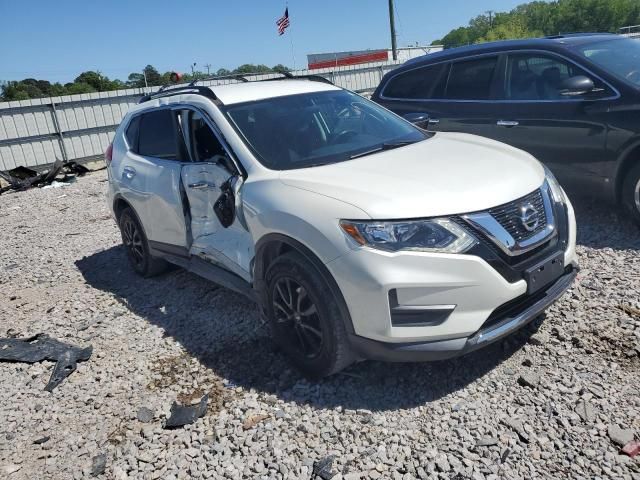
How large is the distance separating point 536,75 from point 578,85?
2.46 ft

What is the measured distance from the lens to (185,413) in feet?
10.7

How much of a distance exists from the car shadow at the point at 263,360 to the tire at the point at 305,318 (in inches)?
6.9

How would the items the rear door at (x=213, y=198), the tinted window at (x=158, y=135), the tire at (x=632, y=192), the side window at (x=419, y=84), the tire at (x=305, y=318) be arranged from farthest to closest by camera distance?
the side window at (x=419, y=84)
the tire at (x=632, y=192)
the tinted window at (x=158, y=135)
the rear door at (x=213, y=198)
the tire at (x=305, y=318)

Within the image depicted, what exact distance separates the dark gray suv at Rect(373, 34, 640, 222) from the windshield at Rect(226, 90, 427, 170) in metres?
0.83

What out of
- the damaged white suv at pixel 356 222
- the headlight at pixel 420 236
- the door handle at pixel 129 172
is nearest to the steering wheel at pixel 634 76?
the damaged white suv at pixel 356 222

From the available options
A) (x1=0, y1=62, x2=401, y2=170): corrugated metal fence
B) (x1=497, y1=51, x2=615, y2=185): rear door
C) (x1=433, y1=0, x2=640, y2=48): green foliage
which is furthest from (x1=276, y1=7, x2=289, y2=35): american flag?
(x1=433, y1=0, x2=640, y2=48): green foliage

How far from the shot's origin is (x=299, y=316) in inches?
130

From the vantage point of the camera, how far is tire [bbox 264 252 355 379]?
9.90ft

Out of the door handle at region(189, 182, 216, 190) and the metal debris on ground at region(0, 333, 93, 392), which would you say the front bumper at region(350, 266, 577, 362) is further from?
the metal debris on ground at region(0, 333, 93, 392)

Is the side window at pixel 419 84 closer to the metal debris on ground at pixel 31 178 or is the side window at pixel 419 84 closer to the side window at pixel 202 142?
the side window at pixel 202 142

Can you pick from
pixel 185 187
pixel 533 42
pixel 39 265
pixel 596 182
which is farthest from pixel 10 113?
pixel 596 182

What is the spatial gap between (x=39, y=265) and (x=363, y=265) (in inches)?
215

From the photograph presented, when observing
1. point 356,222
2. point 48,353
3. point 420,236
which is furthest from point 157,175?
point 420,236

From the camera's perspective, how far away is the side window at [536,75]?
17.4 ft
